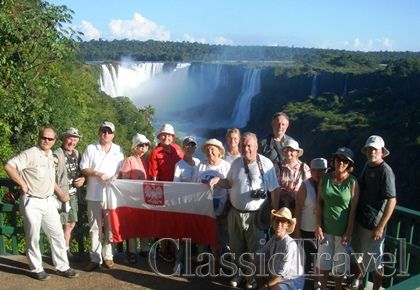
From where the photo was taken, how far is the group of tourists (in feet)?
15.3

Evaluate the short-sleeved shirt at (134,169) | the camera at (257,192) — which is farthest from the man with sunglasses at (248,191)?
the short-sleeved shirt at (134,169)

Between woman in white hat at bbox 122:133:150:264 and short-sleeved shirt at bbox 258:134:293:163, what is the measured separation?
134 centimetres

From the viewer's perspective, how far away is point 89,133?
24562 millimetres

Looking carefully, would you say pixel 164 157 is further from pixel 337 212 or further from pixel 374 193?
pixel 374 193

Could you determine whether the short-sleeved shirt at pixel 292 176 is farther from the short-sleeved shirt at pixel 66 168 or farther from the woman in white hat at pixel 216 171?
the short-sleeved shirt at pixel 66 168

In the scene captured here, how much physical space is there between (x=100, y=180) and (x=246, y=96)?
73.8 m

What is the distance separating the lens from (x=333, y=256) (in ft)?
16.2

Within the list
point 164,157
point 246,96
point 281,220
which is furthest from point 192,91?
point 281,220

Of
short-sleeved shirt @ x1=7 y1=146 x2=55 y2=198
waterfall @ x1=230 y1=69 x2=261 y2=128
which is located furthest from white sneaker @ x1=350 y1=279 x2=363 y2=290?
waterfall @ x1=230 y1=69 x2=261 y2=128

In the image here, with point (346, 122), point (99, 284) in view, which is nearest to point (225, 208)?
point (99, 284)

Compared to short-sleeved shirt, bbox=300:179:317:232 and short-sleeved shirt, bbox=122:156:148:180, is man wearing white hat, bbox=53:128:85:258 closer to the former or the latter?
short-sleeved shirt, bbox=122:156:148:180

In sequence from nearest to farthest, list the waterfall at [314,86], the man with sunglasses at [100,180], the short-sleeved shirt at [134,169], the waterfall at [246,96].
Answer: the man with sunglasses at [100,180] → the short-sleeved shirt at [134,169] → the waterfall at [314,86] → the waterfall at [246,96]

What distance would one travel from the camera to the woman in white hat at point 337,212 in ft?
15.5

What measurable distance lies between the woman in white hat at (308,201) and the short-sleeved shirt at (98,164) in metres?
2.10
